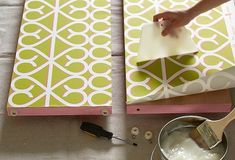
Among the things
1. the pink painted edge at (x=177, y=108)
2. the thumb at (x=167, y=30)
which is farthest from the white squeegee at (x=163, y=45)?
the pink painted edge at (x=177, y=108)

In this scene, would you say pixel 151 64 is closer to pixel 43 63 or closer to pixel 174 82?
pixel 174 82

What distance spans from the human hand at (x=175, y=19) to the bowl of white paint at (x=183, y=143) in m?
0.22

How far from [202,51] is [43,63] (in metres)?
0.37

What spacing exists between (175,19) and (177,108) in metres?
0.21

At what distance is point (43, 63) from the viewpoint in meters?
0.92

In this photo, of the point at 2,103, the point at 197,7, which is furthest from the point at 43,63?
the point at 197,7

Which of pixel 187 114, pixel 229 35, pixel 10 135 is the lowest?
pixel 10 135

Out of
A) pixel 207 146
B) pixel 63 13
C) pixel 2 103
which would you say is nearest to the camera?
pixel 207 146

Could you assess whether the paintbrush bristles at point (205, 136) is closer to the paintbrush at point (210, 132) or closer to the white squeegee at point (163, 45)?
the paintbrush at point (210, 132)

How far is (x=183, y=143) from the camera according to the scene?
0.80m

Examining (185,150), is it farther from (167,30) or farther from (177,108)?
(167,30)

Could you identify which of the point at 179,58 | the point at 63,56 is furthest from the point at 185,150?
the point at 63,56

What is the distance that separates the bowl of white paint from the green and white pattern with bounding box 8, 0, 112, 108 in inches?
5.6

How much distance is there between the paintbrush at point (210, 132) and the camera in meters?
0.76
